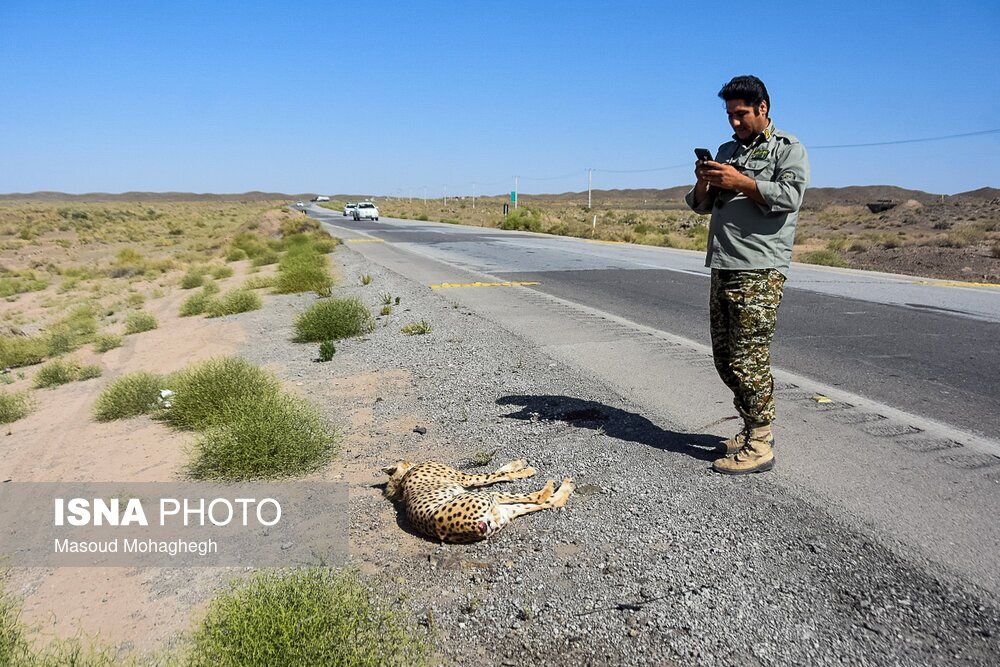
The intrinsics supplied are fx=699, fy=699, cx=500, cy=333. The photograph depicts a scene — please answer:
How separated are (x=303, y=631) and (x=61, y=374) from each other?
29.2 feet

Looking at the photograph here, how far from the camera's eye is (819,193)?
141375mm

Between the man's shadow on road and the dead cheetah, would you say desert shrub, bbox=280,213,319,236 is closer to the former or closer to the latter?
the man's shadow on road

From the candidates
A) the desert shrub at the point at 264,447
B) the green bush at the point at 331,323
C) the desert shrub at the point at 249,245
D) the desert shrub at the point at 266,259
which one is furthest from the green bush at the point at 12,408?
the desert shrub at the point at 249,245

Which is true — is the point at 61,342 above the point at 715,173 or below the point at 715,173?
below

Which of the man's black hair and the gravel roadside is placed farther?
the man's black hair

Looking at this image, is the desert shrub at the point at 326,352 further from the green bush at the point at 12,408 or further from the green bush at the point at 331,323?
the green bush at the point at 12,408

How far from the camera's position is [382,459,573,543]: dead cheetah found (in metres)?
3.52

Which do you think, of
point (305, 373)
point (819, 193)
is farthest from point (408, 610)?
point (819, 193)

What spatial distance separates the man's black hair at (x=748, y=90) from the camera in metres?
3.81

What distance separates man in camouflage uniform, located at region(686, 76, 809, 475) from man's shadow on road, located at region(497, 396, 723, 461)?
1.84 ft

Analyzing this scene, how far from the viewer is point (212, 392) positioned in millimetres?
6305

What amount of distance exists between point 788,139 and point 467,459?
109 inches

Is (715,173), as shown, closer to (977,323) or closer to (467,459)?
(467,459)

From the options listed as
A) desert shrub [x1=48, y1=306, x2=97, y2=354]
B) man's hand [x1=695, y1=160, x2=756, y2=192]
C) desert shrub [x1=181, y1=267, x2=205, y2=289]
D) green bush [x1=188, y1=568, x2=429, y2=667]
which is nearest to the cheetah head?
green bush [x1=188, y1=568, x2=429, y2=667]
